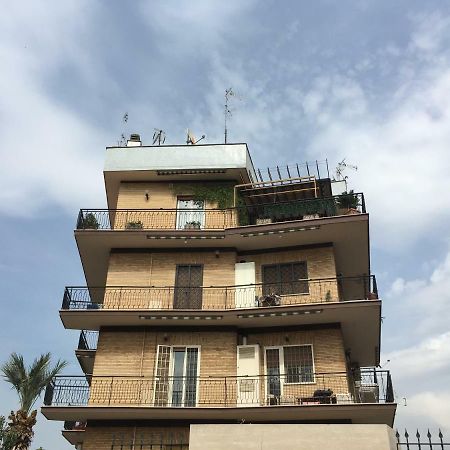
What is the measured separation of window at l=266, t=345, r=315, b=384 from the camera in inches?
789

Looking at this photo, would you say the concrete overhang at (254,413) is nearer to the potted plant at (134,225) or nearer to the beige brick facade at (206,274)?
the beige brick facade at (206,274)

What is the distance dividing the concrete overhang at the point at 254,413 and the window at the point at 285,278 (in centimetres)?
501

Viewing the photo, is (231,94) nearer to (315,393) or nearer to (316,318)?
(316,318)

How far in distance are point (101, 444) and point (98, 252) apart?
8424mm

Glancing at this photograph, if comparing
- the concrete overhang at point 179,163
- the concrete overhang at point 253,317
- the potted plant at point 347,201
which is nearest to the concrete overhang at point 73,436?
the concrete overhang at point 253,317

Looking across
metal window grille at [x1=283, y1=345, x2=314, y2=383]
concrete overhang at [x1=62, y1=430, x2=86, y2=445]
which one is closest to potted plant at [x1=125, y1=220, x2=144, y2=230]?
metal window grille at [x1=283, y1=345, x2=314, y2=383]

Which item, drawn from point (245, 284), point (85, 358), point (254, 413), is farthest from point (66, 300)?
point (254, 413)

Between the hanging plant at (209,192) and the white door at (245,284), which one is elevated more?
the hanging plant at (209,192)

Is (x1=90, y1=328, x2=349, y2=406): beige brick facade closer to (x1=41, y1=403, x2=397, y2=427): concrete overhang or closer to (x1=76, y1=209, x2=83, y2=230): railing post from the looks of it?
(x1=41, y1=403, x2=397, y2=427): concrete overhang

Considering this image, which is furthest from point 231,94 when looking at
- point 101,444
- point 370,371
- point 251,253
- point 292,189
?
point 101,444

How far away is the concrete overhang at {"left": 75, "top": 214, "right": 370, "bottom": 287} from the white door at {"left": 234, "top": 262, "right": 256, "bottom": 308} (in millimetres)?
1004

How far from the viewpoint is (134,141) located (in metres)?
26.7

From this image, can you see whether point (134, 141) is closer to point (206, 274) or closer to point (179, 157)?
point (179, 157)

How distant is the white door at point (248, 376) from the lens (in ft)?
64.6
